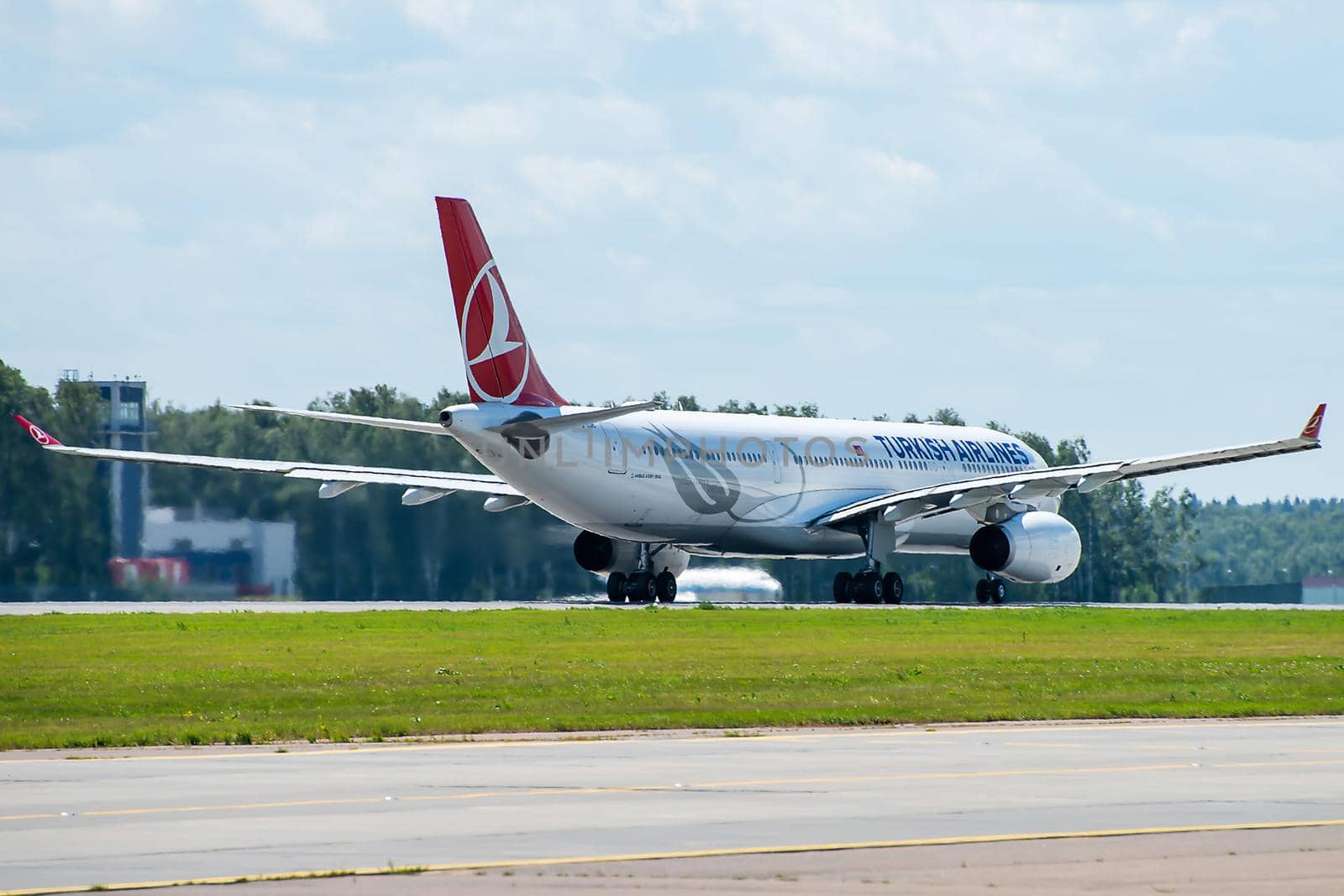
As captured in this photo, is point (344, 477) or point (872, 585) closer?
point (344, 477)

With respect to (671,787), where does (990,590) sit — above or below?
above

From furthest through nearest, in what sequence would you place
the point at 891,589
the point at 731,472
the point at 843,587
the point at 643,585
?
1. the point at 843,587
2. the point at 891,589
3. the point at 643,585
4. the point at 731,472

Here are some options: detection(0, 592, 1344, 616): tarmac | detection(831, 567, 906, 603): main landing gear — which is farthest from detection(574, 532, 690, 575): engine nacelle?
detection(831, 567, 906, 603): main landing gear

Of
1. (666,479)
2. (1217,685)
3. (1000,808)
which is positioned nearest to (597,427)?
(666,479)

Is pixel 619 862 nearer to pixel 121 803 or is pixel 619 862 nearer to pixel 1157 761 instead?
pixel 121 803

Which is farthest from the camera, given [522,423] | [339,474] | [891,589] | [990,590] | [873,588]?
[990,590]

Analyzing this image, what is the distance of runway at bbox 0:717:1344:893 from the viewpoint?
1041 centimetres

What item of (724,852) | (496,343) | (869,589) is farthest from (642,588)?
(724,852)

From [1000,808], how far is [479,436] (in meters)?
29.1

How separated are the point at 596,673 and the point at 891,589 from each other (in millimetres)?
26447

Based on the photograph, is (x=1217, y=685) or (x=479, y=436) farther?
(x=479, y=436)

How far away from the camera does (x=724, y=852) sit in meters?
Result: 10.7

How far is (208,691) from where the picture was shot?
22969 mm

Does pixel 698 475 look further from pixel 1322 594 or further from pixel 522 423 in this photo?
pixel 1322 594
